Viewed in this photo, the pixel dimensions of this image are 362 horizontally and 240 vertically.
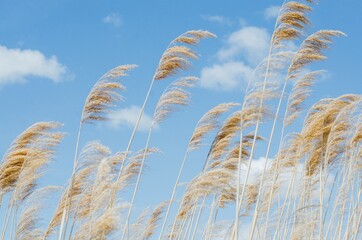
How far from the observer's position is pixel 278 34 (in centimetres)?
545

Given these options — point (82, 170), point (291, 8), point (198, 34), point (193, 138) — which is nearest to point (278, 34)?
point (291, 8)

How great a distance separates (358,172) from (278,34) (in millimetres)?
2390

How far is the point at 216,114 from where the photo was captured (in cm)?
594

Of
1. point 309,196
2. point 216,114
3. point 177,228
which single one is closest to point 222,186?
point 216,114

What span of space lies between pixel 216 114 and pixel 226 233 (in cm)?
174

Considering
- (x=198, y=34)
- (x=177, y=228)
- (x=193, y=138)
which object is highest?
(x=198, y=34)

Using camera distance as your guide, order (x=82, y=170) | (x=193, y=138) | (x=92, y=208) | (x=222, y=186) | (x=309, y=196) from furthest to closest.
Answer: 1. (x=309, y=196)
2. (x=193, y=138)
3. (x=82, y=170)
4. (x=92, y=208)
5. (x=222, y=186)

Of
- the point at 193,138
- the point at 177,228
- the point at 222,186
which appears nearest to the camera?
the point at 222,186

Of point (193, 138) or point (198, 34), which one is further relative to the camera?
point (193, 138)

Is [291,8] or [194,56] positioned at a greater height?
[291,8]

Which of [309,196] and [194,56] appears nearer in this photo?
[194,56]

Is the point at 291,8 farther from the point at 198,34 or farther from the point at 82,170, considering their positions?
the point at 82,170

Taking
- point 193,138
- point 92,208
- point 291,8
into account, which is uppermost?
point 291,8

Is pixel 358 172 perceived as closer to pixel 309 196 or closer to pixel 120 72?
pixel 309 196
